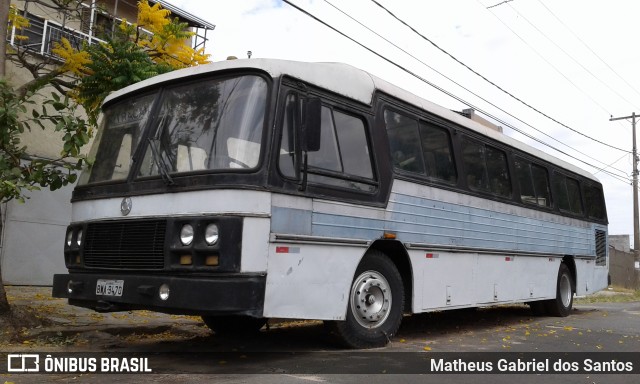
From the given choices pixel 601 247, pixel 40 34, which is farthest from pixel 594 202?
pixel 40 34

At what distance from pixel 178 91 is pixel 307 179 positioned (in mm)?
1589

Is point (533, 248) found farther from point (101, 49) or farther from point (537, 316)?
point (101, 49)

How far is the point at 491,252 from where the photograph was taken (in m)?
8.80

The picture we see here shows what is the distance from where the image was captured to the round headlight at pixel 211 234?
495 centimetres

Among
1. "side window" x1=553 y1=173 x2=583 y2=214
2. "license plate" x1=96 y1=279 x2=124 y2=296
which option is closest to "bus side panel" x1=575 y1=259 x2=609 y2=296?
"side window" x1=553 y1=173 x2=583 y2=214

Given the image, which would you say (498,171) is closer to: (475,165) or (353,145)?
(475,165)

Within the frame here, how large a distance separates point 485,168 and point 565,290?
4335 mm

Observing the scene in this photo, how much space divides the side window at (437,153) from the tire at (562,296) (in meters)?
4.79

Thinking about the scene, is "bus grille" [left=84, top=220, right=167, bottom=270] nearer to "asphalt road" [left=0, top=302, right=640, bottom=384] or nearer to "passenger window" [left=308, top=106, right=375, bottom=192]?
"asphalt road" [left=0, top=302, right=640, bottom=384]

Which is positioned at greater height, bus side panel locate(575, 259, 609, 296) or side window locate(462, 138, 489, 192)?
side window locate(462, 138, 489, 192)

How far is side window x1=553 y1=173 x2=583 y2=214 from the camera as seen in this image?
11.6 m

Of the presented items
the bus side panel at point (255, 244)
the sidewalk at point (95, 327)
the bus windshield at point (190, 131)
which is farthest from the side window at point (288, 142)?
the sidewalk at point (95, 327)

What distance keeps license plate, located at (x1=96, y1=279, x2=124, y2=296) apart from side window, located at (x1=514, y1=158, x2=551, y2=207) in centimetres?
693
